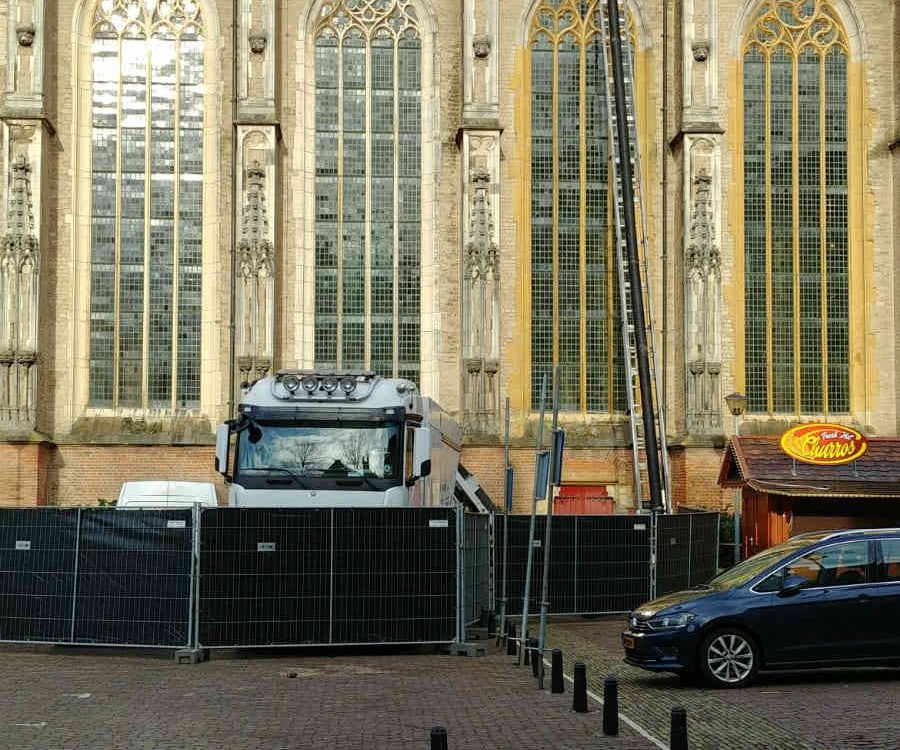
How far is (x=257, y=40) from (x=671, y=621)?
2147 centimetres

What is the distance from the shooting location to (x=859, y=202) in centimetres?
3272

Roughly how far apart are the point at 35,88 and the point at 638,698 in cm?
2307

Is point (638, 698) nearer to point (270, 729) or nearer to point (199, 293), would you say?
point (270, 729)

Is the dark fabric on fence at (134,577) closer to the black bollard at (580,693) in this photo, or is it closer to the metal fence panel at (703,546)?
the black bollard at (580,693)

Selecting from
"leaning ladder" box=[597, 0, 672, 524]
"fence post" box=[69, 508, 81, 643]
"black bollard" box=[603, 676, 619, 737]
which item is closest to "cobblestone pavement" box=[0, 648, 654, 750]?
"black bollard" box=[603, 676, 619, 737]

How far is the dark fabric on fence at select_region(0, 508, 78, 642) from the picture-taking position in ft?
51.8

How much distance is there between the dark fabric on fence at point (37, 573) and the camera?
15781 millimetres

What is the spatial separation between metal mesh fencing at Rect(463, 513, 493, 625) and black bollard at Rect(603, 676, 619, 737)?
5669mm

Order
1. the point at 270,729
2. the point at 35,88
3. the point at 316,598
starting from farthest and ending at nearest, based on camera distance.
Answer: the point at 35,88 → the point at 316,598 → the point at 270,729

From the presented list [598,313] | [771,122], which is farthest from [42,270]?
[771,122]

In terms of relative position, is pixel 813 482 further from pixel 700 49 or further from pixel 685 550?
pixel 700 49

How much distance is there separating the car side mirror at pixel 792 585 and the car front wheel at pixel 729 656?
1.93 feet

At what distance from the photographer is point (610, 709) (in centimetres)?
1018

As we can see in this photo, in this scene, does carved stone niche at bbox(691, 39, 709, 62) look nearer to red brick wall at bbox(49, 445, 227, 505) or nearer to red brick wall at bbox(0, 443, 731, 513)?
red brick wall at bbox(0, 443, 731, 513)
